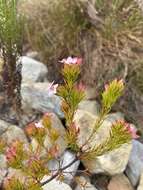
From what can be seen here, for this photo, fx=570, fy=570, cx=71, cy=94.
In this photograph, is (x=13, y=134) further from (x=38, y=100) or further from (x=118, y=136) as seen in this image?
(x=118, y=136)

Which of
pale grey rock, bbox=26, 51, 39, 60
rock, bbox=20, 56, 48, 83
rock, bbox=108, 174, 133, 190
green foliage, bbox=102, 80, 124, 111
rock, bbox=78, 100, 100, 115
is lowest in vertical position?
rock, bbox=108, 174, 133, 190

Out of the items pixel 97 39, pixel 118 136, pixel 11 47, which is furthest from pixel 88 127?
pixel 118 136

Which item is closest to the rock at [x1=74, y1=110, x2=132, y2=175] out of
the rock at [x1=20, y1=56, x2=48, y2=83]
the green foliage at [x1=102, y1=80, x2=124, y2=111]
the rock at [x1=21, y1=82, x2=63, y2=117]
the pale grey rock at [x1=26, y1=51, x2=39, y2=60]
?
the rock at [x1=21, y1=82, x2=63, y2=117]

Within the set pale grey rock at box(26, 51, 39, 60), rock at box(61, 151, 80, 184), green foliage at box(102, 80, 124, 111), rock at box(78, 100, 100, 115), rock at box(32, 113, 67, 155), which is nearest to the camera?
green foliage at box(102, 80, 124, 111)

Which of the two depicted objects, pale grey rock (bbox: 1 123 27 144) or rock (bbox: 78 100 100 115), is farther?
rock (bbox: 78 100 100 115)

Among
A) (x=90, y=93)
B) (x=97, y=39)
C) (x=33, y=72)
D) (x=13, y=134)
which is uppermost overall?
(x=97, y=39)

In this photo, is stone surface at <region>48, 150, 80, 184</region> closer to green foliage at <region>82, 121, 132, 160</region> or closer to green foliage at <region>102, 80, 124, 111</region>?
green foliage at <region>82, 121, 132, 160</region>

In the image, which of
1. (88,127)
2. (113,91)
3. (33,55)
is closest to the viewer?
(113,91)

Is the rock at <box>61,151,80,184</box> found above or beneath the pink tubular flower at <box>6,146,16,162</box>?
beneath

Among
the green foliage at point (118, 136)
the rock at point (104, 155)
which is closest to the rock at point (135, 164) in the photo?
the rock at point (104, 155)

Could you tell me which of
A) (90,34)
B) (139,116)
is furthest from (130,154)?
(90,34)
